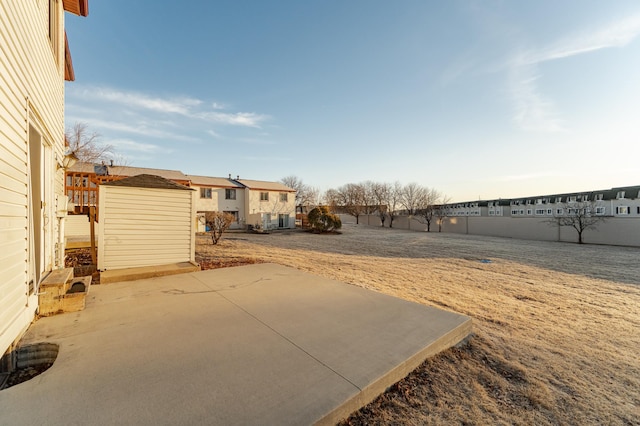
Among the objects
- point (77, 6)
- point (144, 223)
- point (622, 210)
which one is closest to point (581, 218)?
point (622, 210)

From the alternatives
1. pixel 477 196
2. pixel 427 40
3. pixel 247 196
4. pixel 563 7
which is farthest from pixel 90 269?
pixel 477 196

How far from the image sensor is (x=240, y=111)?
13945mm

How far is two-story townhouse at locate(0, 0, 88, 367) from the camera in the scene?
2117 mm

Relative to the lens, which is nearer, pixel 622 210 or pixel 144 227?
pixel 144 227

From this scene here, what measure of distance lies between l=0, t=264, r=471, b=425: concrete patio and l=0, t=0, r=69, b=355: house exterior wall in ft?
1.71

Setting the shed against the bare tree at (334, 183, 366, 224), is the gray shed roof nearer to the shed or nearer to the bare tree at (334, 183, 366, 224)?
the shed

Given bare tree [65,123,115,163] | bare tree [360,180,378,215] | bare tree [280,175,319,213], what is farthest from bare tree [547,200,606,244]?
bare tree [280,175,319,213]

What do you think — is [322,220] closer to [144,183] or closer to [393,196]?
[144,183]

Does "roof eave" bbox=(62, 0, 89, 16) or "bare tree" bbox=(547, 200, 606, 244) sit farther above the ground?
"roof eave" bbox=(62, 0, 89, 16)

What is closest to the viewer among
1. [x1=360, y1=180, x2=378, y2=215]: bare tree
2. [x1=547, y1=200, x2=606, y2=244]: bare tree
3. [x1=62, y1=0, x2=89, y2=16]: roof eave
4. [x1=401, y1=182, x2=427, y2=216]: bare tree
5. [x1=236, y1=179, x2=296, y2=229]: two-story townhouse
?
[x1=62, y1=0, x2=89, y2=16]: roof eave

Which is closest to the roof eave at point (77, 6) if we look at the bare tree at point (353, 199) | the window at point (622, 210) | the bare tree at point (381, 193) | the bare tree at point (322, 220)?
the bare tree at point (322, 220)

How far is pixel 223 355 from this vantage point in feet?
7.52

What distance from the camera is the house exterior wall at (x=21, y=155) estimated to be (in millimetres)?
2107

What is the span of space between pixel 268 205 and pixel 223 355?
24218mm
